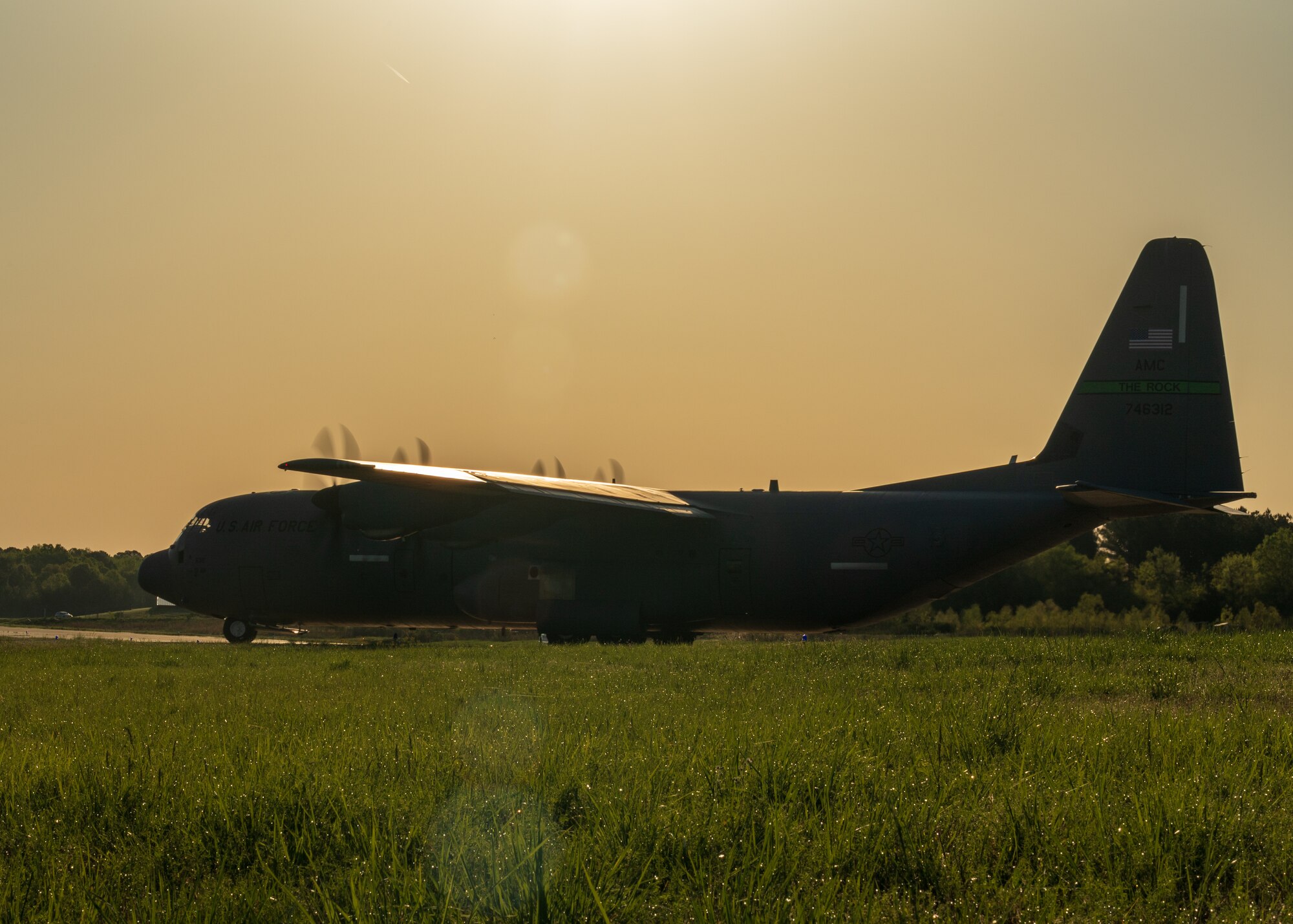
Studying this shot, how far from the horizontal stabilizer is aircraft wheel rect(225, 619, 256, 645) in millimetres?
19820

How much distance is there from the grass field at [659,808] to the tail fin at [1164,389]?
14.4 metres

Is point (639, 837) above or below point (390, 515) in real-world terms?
below

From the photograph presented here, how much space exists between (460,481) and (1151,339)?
586 inches

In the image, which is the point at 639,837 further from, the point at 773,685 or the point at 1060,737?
the point at 773,685

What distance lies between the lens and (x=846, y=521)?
70.7 feet

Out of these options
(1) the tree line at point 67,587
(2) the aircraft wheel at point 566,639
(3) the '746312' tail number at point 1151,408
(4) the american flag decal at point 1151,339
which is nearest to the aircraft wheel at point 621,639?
(2) the aircraft wheel at point 566,639

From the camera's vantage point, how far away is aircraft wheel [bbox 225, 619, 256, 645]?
26.1 metres

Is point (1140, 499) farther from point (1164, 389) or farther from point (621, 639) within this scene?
point (621, 639)

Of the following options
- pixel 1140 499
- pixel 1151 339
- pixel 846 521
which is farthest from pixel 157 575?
pixel 1151 339

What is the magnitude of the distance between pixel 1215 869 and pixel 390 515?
736 inches

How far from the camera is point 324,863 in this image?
3.87 m

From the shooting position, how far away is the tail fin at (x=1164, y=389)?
21.3m

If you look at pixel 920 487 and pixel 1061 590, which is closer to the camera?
pixel 920 487

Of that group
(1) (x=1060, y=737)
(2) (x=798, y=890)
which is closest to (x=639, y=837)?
(2) (x=798, y=890)
